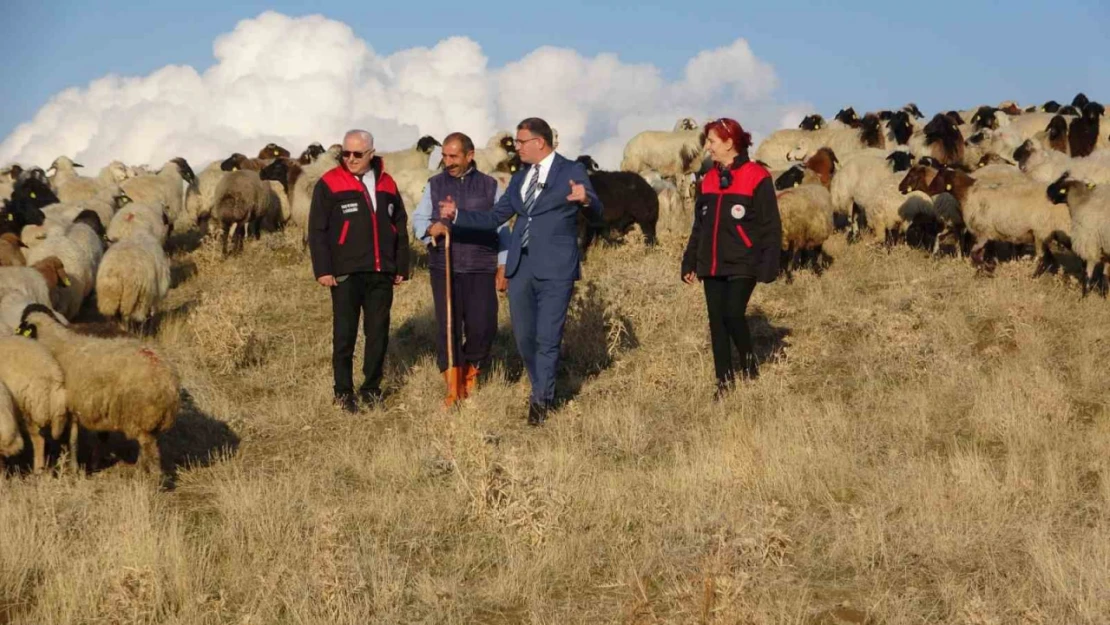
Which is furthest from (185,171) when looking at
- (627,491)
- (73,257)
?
(627,491)

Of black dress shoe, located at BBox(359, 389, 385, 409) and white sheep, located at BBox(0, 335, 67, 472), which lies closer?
white sheep, located at BBox(0, 335, 67, 472)

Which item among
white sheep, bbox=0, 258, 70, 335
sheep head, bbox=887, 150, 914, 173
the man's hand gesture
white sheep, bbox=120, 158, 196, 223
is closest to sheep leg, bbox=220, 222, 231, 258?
white sheep, bbox=120, 158, 196, 223

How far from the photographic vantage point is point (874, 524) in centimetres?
598

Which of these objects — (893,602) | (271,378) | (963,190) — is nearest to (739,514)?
(893,602)

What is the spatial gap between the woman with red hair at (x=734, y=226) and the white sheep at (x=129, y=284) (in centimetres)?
625

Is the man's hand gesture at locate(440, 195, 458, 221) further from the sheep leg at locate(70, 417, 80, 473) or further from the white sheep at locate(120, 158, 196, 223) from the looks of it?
the white sheep at locate(120, 158, 196, 223)

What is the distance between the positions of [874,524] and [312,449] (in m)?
4.14

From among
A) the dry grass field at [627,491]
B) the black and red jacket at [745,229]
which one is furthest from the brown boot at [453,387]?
the black and red jacket at [745,229]

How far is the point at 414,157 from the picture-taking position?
20.1m

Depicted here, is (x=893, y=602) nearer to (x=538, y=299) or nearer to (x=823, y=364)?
(x=538, y=299)

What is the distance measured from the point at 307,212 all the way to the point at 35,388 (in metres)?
9.32

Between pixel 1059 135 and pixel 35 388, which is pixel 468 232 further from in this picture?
pixel 1059 135

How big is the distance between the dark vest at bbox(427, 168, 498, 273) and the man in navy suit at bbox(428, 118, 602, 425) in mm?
333

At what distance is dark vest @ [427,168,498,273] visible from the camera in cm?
873
